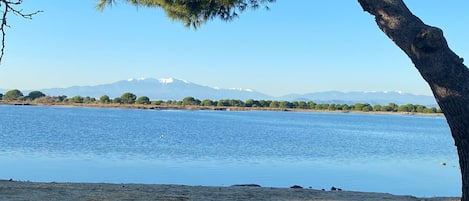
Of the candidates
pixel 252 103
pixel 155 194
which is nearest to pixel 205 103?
pixel 252 103

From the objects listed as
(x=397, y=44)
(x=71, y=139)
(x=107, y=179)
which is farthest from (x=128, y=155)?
(x=397, y=44)

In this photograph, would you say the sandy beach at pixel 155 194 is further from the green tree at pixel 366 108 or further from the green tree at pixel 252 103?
the green tree at pixel 366 108

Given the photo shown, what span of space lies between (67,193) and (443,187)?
9.22 m

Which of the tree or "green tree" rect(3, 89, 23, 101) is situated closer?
the tree

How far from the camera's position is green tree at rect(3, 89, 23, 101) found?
97000 mm

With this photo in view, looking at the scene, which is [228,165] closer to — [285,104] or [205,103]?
[285,104]

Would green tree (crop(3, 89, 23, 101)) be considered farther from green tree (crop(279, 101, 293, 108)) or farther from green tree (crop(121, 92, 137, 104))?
green tree (crop(279, 101, 293, 108))

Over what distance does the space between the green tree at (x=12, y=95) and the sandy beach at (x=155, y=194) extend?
314ft

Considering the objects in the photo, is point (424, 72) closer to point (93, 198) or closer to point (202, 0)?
point (202, 0)

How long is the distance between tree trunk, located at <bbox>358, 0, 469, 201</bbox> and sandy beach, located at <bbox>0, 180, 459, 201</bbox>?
2.84 metres

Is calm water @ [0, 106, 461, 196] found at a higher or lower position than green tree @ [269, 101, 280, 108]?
lower

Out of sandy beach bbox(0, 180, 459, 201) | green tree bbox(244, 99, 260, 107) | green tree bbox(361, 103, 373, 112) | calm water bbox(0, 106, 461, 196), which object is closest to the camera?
sandy beach bbox(0, 180, 459, 201)

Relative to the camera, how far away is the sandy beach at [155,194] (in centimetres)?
686

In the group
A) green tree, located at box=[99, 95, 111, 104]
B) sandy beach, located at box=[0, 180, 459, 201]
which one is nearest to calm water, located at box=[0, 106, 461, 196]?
sandy beach, located at box=[0, 180, 459, 201]
